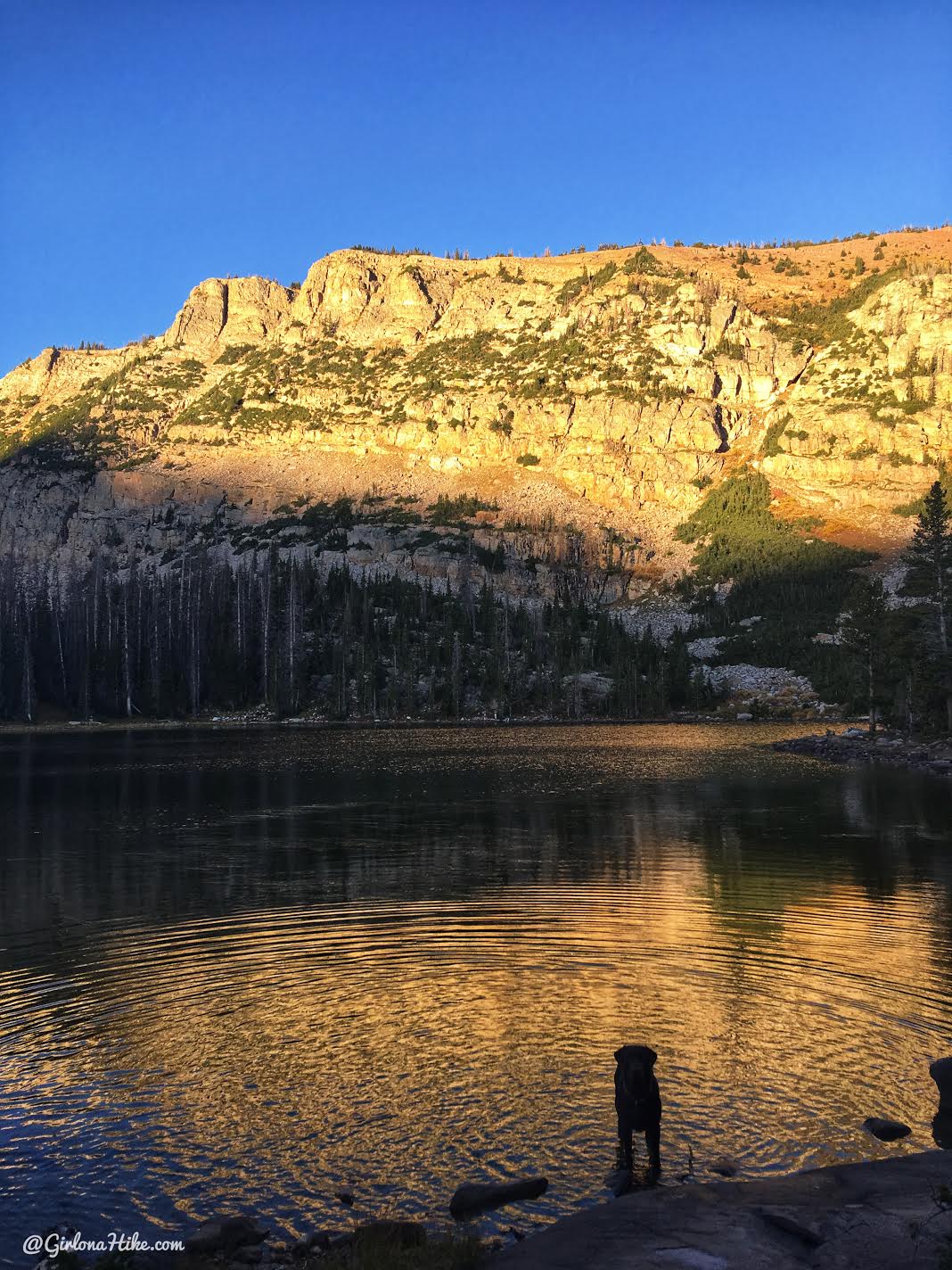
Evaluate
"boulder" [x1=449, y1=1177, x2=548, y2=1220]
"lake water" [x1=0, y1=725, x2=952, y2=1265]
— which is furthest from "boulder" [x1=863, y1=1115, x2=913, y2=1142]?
"boulder" [x1=449, y1=1177, x2=548, y2=1220]

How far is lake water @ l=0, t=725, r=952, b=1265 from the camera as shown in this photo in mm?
11945

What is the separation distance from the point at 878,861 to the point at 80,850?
25.6 metres

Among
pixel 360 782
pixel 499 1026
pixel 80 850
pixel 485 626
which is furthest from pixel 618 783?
pixel 485 626

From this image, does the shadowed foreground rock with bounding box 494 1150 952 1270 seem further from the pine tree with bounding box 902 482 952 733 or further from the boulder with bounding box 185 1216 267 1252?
the pine tree with bounding box 902 482 952 733

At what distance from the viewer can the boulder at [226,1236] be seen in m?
9.88

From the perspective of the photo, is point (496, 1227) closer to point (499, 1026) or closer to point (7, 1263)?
point (7, 1263)

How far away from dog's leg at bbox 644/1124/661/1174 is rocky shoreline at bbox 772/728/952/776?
49.2 meters

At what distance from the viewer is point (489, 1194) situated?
35.3 ft

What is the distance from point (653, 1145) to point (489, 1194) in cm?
208

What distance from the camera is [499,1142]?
486 inches

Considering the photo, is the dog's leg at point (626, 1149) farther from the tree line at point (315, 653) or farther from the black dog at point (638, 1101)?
the tree line at point (315, 653)

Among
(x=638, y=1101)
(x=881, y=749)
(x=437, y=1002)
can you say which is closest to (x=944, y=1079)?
(x=638, y=1101)

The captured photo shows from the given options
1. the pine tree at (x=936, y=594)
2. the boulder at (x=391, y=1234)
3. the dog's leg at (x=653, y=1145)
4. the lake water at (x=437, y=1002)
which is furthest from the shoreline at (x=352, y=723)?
the boulder at (x=391, y=1234)

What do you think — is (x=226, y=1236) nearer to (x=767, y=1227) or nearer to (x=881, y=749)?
(x=767, y=1227)
